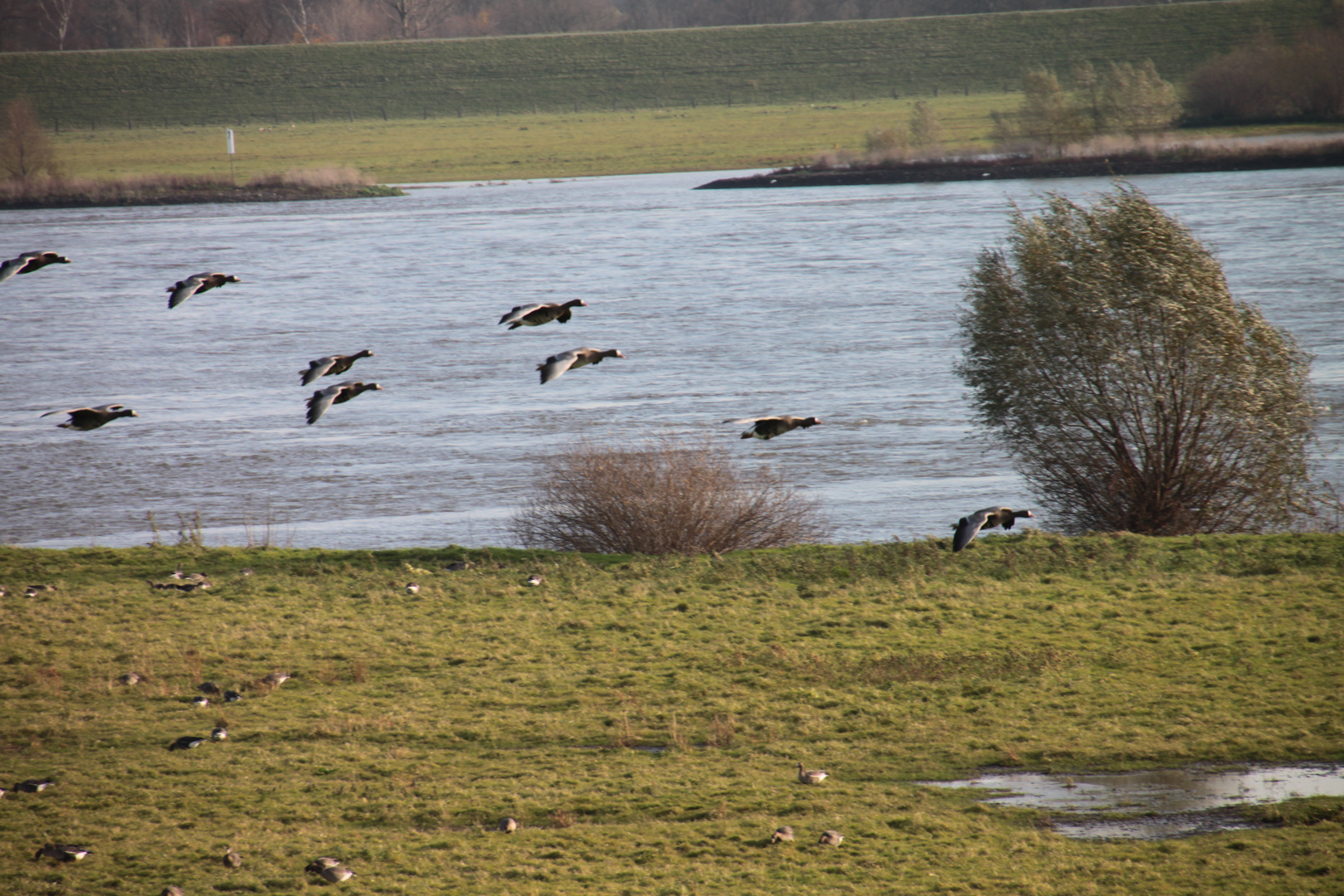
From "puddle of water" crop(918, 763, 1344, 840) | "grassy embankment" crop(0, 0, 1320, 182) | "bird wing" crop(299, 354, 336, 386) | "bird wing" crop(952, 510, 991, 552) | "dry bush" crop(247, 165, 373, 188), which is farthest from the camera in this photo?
"grassy embankment" crop(0, 0, 1320, 182)

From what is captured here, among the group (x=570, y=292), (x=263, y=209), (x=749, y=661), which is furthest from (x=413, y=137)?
(x=749, y=661)

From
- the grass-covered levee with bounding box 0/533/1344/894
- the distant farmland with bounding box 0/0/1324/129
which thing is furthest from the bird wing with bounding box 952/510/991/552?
the distant farmland with bounding box 0/0/1324/129

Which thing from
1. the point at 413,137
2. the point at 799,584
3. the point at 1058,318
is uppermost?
the point at 413,137

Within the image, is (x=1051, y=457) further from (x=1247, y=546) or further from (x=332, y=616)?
(x=332, y=616)

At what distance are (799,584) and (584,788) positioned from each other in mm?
8197

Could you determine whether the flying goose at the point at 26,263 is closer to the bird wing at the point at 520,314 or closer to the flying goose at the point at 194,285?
the flying goose at the point at 194,285

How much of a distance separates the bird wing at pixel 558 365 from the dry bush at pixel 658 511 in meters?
11.3

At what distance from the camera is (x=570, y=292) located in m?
56.0

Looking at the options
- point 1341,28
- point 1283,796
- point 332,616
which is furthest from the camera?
point 1341,28

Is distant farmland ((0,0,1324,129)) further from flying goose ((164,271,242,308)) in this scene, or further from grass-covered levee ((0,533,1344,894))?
flying goose ((164,271,242,308))

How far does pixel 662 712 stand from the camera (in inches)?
523

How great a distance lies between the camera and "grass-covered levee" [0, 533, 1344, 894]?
9594 mm

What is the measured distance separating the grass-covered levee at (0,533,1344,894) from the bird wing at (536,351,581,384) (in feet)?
11.8

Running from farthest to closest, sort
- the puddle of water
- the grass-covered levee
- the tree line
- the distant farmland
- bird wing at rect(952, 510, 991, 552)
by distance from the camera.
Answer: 1. the tree line
2. the distant farmland
3. bird wing at rect(952, 510, 991, 552)
4. the puddle of water
5. the grass-covered levee
